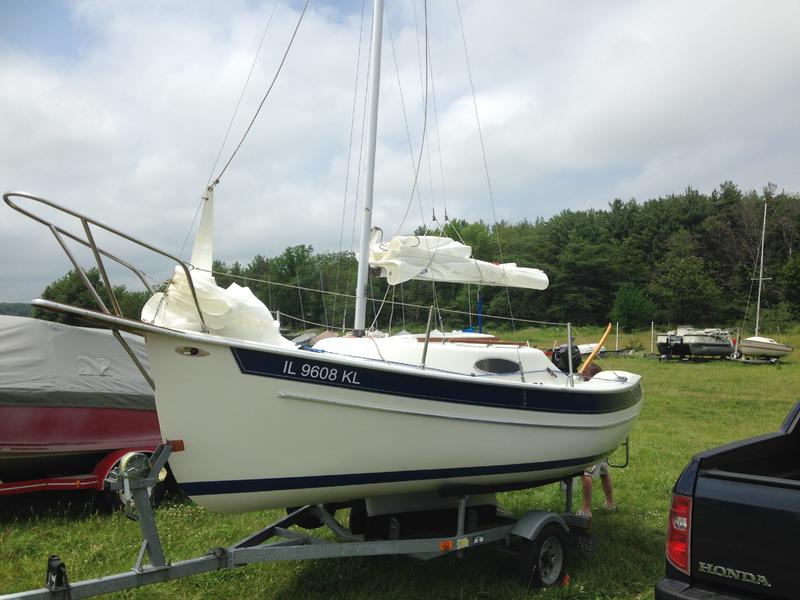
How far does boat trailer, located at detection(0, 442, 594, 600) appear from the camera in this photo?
3.45m

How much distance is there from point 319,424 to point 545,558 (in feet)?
8.01

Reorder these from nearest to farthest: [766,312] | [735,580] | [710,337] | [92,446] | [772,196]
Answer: [735,580] < [92,446] < [710,337] < [766,312] < [772,196]

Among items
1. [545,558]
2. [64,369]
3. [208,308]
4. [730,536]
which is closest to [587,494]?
[545,558]

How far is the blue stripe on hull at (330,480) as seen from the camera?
4062 millimetres

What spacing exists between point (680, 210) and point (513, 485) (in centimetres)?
7104

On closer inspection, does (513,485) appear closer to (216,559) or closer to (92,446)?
(216,559)

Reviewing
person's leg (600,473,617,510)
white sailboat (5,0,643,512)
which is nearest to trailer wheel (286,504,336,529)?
white sailboat (5,0,643,512)

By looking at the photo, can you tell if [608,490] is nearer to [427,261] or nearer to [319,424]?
[427,261]

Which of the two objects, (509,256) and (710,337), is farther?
(509,256)

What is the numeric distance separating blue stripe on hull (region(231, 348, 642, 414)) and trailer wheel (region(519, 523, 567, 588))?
1.01m

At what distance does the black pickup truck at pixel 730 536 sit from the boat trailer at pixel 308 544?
2008 millimetres

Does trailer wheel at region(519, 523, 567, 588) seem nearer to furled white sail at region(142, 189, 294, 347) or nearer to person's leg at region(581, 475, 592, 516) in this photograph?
person's leg at region(581, 475, 592, 516)

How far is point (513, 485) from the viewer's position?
18.2ft

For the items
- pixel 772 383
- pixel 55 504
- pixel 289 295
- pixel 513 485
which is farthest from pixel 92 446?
pixel 772 383
